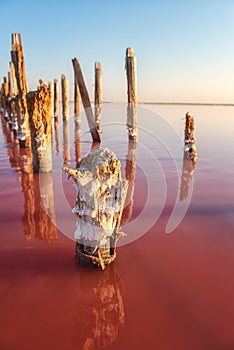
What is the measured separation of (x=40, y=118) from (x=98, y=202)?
3.82 m

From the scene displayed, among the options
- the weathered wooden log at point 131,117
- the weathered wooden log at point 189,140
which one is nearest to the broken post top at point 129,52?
the weathered wooden log at point 131,117

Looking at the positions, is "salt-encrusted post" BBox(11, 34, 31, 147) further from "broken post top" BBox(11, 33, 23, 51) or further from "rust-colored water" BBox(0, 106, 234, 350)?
"rust-colored water" BBox(0, 106, 234, 350)

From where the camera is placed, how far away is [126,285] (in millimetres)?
2543

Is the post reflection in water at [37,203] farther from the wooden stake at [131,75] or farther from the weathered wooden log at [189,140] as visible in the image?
the wooden stake at [131,75]

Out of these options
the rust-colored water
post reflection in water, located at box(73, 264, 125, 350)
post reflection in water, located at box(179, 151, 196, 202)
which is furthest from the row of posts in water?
post reflection in water, located at box(73, 264, 125, 350)

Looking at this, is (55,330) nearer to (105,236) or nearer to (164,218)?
(105,236)

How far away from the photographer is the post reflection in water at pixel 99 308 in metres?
1.95

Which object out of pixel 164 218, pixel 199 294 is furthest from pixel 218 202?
pixel 199 294

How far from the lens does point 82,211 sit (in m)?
2.51

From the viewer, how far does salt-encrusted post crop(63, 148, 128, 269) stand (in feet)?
8.09

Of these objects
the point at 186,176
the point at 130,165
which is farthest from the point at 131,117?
the point at 186,176

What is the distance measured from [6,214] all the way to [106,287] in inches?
89.2

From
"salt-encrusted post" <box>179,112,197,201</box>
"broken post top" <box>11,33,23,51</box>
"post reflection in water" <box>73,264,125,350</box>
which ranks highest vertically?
"broken post top" <box>11,33,23,51</box>

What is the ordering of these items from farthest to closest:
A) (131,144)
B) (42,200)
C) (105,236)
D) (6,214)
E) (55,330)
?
(131,144), (42,200), (6,214), (105,236), (55,330)
